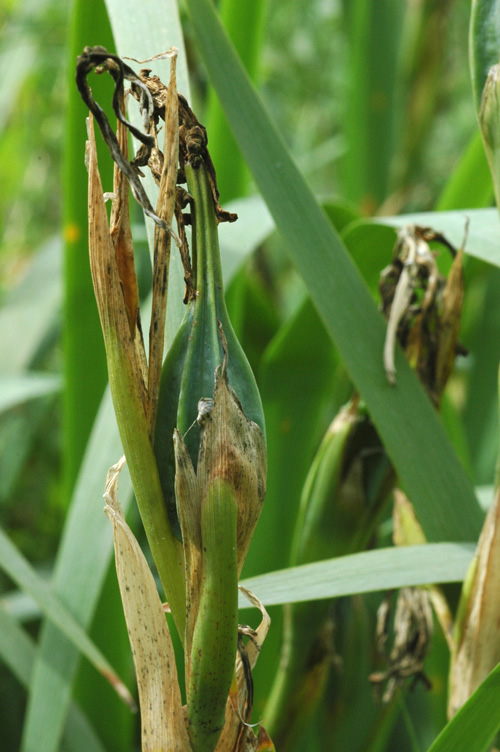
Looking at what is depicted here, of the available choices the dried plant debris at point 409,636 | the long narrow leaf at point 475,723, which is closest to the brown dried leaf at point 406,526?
the dried plant debris at point 409,636

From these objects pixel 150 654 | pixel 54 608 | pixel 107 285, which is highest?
pixel 107 285

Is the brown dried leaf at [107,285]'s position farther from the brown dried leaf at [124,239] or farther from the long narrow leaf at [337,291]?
the long narrow leaf at [337,291]

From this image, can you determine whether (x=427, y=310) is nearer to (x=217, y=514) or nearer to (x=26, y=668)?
(x=217, y=514)

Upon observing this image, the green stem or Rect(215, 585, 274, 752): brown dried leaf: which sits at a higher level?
the green stem

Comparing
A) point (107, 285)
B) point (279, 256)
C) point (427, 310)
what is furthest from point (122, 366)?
point (279, 256)

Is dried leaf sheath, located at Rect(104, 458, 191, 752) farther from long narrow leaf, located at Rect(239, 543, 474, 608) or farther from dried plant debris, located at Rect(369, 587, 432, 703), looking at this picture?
dried plant debris, located at Rect(369, 587, 432, 703)

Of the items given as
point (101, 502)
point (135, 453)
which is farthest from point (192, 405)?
point (101, 502)

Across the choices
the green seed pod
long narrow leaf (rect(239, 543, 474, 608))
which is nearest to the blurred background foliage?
long narrow leaf (rect(239, 543, 474, 608))
